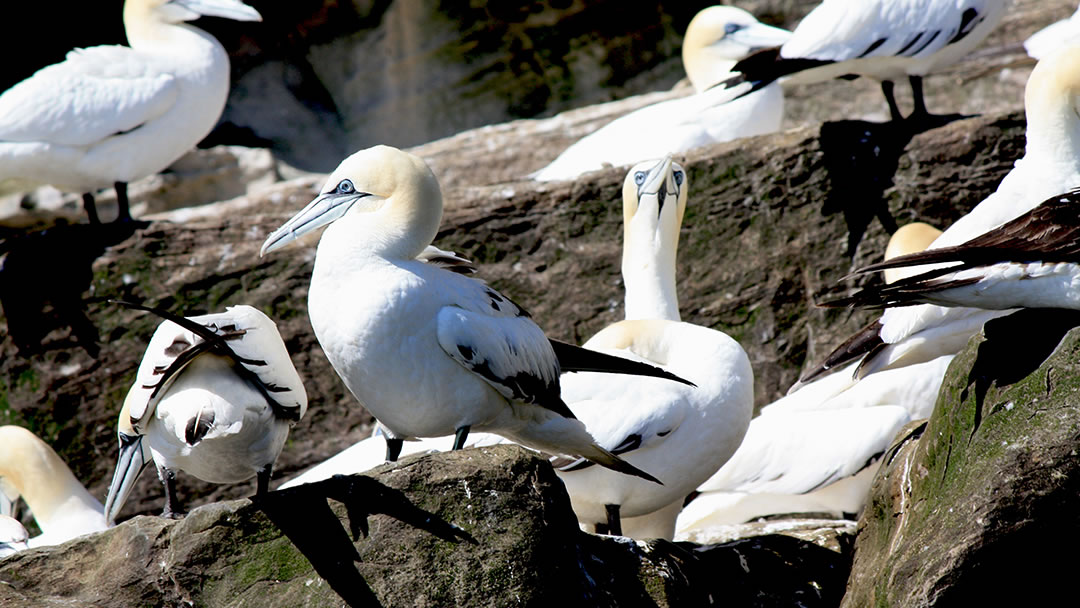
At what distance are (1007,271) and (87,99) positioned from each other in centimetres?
552

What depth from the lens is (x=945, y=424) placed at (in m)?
4.41

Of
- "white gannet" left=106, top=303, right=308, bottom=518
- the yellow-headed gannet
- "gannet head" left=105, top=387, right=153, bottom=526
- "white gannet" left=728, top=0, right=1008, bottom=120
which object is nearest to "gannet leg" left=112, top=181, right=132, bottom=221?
"gannet head" left=105, top=387, right=153, bottom=526

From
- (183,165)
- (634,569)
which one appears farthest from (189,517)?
(183,165)

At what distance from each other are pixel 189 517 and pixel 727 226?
12.8 ft

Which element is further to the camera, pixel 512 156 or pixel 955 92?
pixel 955 92

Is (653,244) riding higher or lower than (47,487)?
higher

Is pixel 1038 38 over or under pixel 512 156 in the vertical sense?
over

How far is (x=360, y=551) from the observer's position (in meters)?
4.09

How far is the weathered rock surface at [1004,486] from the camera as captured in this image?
3975 mm

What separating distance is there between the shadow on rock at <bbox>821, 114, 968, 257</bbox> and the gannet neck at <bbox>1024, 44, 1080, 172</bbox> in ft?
4.47

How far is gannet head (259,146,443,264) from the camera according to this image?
461 centimetres

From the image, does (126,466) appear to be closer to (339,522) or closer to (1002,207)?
(339,522)

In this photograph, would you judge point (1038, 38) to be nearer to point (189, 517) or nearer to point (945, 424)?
point (945, 424)

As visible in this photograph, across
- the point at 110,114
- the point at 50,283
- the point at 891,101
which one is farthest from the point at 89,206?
the point at 891,101
